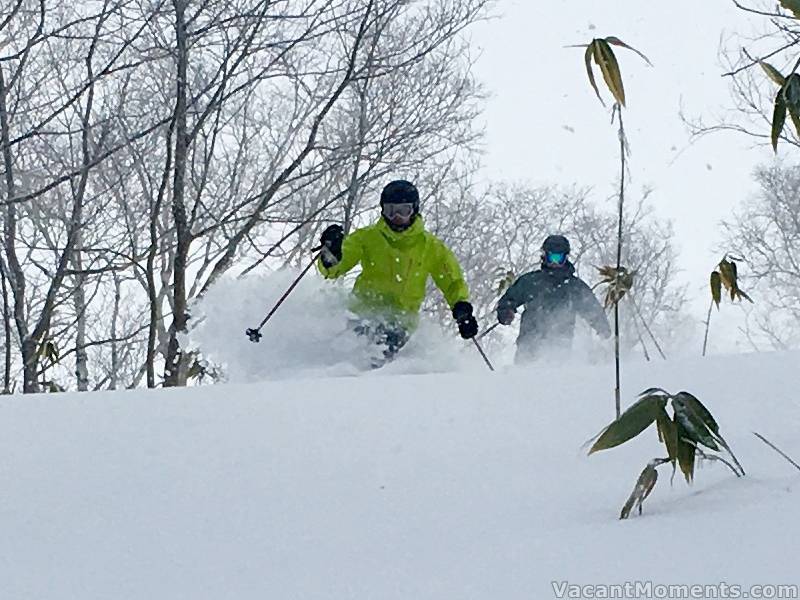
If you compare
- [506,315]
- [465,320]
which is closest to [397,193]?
[465,320]

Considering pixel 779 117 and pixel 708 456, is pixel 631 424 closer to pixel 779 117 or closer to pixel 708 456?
pixel 708 456

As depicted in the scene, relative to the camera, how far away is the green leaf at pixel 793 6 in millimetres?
2059

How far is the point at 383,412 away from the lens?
112 inches

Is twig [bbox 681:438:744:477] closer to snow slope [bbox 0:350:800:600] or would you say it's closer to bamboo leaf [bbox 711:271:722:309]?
snow slope [bbox 0:350:800:600]

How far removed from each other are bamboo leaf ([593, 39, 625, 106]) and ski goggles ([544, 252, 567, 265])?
16.3 ft

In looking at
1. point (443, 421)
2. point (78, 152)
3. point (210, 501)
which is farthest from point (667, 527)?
point (78, 152)

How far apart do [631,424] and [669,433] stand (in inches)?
2.5

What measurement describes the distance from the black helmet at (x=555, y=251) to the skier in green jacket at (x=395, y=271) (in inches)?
47.2

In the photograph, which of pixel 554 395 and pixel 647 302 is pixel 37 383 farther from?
pixel 647 302

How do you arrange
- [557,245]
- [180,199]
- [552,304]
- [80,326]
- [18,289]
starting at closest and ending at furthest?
[552,304]
[557,245]
[180,199]
[18,289]
[80,326]

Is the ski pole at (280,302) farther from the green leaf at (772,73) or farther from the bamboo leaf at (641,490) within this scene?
the bamboo leaf at (641,490)

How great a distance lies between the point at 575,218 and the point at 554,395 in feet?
72.3

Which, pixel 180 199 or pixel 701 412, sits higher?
pixel 180 199

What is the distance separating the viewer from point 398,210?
583 centimetres
